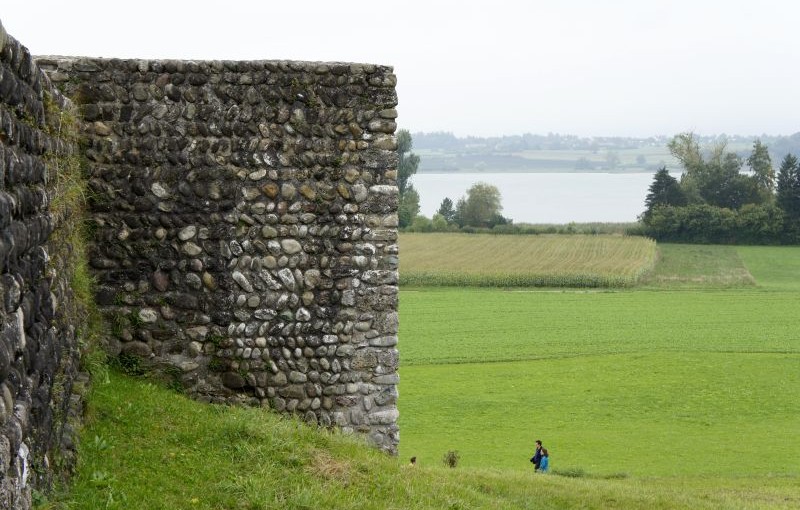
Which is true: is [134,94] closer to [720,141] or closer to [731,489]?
[731,489]

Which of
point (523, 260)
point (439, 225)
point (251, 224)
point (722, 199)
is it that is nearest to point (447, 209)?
point (439, 225)

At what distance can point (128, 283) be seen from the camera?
10.1m

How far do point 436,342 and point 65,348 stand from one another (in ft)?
117

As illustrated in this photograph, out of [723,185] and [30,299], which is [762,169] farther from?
[30,299]

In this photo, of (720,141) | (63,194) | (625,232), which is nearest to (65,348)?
(63,194)

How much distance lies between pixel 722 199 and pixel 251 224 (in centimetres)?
9969

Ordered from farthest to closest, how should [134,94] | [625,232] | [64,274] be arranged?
[625,232] → [134,94] → [64,274]

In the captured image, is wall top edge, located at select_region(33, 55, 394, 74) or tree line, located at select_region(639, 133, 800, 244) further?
tree line, located at select_region(639, 133, 800, 244)

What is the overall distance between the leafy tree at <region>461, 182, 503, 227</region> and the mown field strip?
1627cm

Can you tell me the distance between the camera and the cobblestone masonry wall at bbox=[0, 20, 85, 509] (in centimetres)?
527

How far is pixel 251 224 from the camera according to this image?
405 inches

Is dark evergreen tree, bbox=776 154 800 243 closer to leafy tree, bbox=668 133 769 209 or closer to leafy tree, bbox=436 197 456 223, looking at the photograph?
leafy tree, bbox=668 133 769 209

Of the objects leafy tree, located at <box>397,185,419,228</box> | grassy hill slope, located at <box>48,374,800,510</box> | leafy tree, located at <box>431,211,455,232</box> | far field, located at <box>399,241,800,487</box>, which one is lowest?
far field, located at <box>399,241,800,487</box>

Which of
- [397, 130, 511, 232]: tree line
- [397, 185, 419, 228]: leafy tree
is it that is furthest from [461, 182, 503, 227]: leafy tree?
[397, 185, 419, 228]: leafy tree
